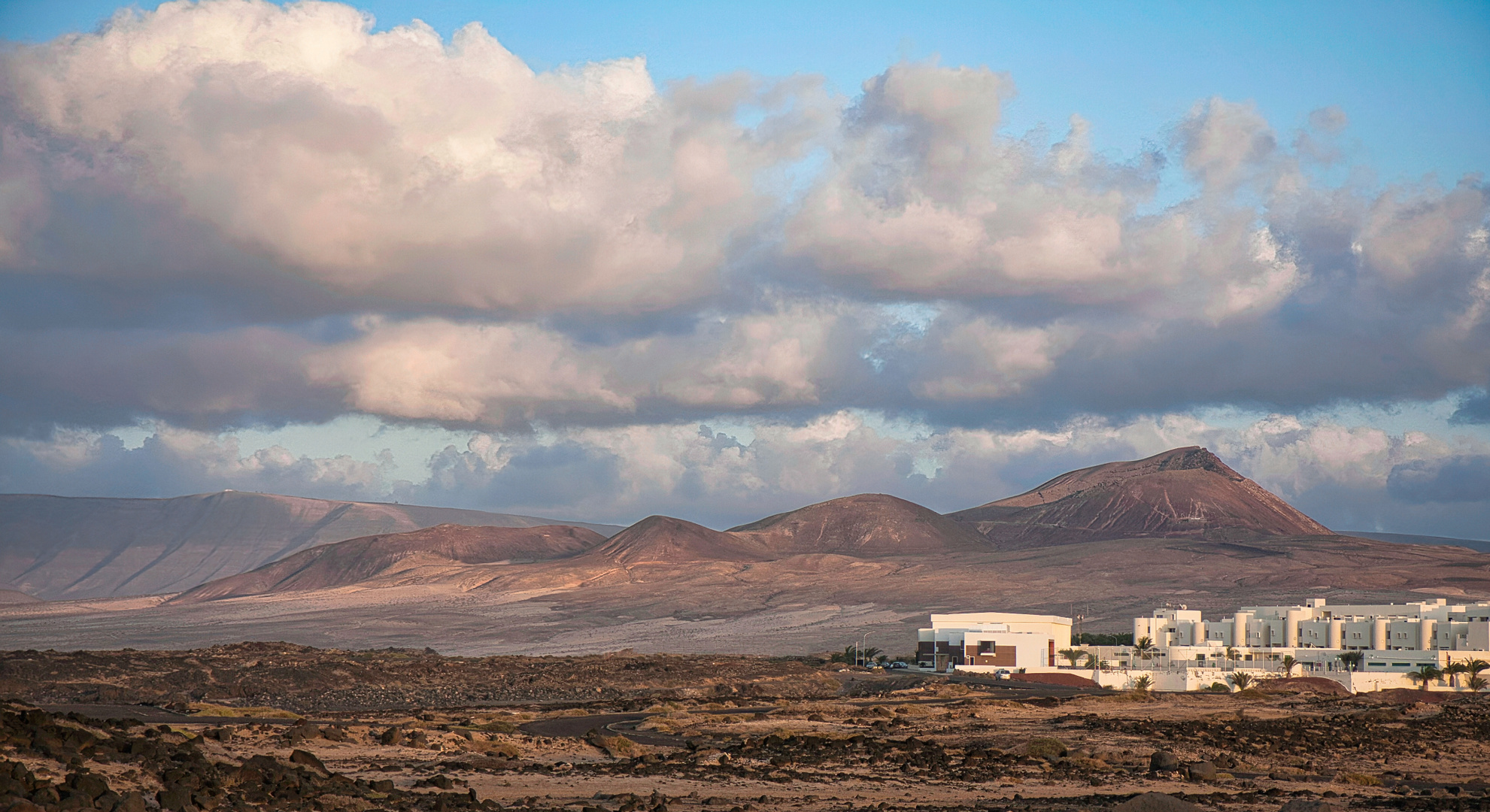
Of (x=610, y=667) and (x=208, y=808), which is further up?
(x=208, y=808)

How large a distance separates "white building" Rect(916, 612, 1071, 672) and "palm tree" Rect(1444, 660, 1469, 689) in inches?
1103

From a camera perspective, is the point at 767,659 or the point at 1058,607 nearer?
the point at 767,659

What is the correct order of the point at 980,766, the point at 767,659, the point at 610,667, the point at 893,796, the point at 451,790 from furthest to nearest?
the point at 767,659 < the point at 610,667 < the point at 980,766 < the point at 893,796 < the point at 451,790

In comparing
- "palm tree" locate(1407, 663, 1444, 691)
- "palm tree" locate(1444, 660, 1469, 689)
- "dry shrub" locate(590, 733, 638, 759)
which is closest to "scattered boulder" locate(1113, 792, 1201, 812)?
"dry shrub" locate(590, 733, 638, 759)

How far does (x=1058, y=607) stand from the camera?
188 meters

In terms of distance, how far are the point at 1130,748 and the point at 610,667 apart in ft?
182

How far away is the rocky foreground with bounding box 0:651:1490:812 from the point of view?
20.9m

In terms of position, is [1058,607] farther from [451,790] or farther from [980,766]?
[451,790]

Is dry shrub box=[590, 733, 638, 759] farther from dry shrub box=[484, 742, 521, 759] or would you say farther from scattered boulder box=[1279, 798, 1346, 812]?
scattered boulder box=[1279, 798, 1346, 812]

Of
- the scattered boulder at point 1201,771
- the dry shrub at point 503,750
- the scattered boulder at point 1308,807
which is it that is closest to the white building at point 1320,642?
the scattered boulder at point 1201,771

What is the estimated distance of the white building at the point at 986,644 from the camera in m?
103

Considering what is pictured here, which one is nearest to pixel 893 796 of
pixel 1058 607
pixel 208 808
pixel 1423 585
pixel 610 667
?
pixel 208 808

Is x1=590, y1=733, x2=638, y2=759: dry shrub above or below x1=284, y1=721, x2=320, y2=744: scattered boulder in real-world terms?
below

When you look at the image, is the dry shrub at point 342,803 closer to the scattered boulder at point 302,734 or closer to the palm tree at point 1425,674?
the scattered boulder at point 302,734
